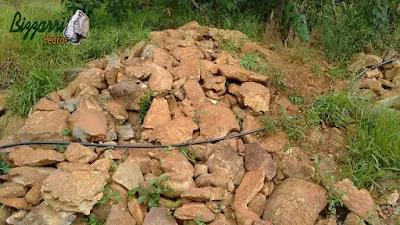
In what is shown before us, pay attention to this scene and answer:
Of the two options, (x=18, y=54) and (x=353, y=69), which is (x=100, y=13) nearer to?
(x=18, y=54)

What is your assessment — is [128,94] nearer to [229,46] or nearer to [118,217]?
[118,217]

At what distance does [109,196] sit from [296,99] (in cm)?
159

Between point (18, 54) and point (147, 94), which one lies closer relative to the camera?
point (147, 94)

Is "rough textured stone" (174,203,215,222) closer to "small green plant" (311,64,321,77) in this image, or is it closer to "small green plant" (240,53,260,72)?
"small green plant" (240,53,260,72)

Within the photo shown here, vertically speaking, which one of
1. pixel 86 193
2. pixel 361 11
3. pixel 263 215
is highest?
pixel 361 11

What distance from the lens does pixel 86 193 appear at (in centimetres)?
203

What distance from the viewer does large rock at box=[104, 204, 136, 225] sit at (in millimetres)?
2004

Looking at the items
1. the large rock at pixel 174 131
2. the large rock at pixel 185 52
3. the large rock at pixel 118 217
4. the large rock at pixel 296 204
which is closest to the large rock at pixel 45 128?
the large rock at pixel 174 131

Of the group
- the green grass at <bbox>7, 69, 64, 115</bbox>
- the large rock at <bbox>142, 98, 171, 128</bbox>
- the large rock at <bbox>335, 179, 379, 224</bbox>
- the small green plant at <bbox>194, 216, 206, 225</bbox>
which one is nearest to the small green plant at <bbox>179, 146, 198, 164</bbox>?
the large rock at <bbox>142, 98, 171, 128</bbox>

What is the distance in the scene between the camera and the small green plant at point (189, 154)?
243 cm

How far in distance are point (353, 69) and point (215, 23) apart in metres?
1.48

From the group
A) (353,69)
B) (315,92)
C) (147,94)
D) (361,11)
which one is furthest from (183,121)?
(361,11)

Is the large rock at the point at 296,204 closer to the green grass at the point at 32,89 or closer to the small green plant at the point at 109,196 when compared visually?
the small green plant at the point at 109,196

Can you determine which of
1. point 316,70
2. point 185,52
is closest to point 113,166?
point 185,52
